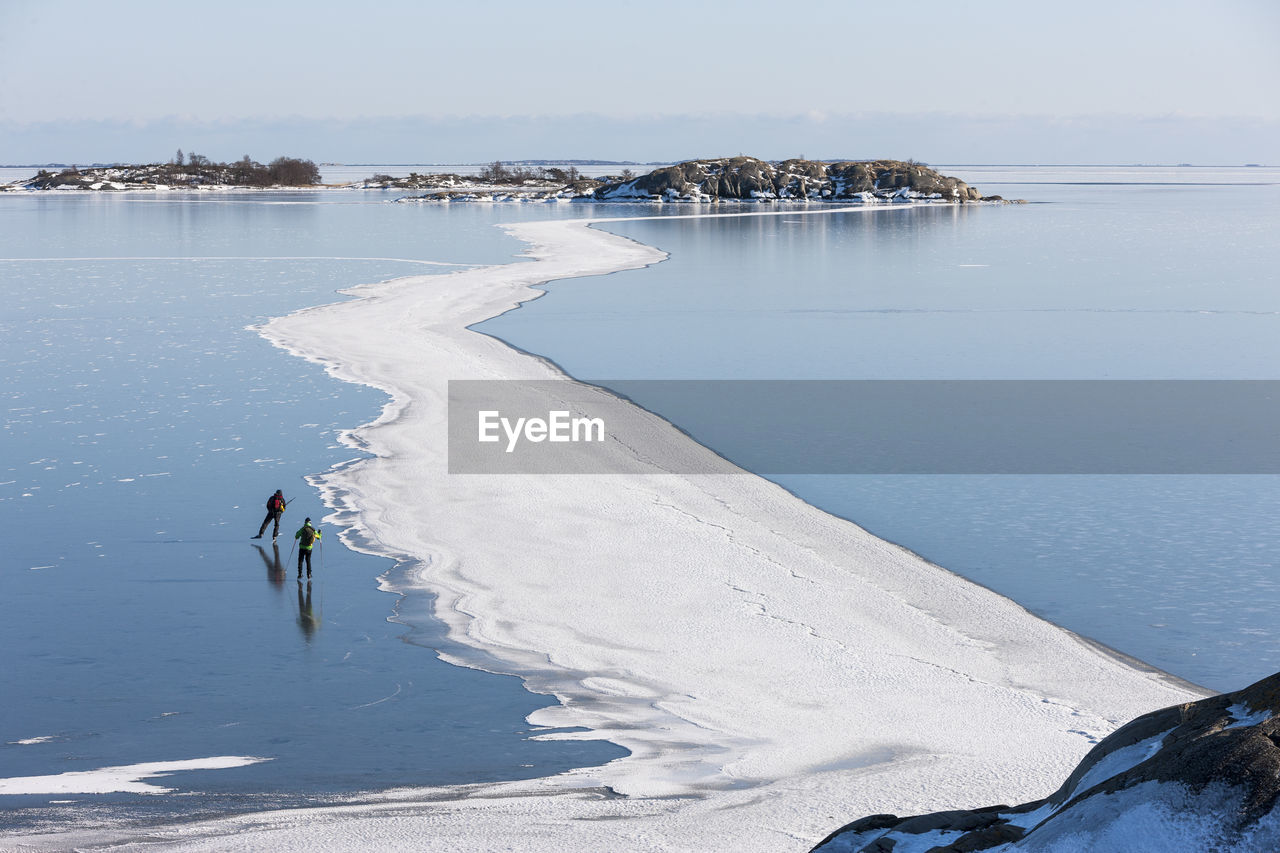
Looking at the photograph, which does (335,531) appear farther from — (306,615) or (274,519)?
(306,615)

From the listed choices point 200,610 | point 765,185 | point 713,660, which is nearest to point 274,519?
point 200,610

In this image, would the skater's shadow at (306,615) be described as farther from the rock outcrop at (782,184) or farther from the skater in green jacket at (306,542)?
the rock outcrop at (782,184)

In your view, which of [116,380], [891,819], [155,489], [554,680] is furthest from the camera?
[116,380]

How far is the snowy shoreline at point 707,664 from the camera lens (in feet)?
33.0

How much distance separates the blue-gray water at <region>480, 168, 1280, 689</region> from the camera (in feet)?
50.6

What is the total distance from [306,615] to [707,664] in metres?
4.96

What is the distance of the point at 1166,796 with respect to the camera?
6117 mm

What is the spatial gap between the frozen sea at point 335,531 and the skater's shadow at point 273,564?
9cm

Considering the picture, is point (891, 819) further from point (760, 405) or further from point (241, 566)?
point (760, 405)

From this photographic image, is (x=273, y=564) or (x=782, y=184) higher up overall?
(x=782, y=184)

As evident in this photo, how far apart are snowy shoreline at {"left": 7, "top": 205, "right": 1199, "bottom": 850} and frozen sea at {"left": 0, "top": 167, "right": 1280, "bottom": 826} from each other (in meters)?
0.57

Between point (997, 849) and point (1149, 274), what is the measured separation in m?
52.3

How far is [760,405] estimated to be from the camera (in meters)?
26.8

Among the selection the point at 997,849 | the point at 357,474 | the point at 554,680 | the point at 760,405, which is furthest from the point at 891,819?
the point at 760,405
